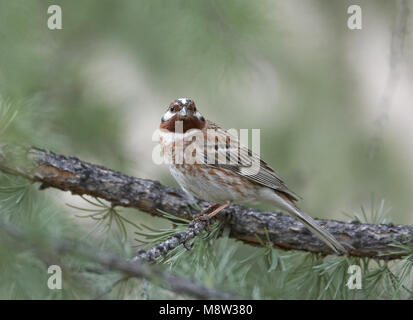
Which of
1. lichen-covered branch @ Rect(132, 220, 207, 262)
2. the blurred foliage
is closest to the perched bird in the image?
the blurred foliage

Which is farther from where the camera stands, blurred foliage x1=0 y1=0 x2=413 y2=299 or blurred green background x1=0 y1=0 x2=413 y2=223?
blurred green background x1=0 y1=0 x2=413 y2=223

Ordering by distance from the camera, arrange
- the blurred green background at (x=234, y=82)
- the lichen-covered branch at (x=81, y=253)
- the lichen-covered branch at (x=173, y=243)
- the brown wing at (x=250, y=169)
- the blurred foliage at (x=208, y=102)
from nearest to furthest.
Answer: the lichen-covered branch at (x=81, y=253), the lichen-covered branch at (x=173, y=243), the blurred foliage at (x=208, y=102), the blurred green background at (x=234, y=82), the brown wing at (x=250, y=169)

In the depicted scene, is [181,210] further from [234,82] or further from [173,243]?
[234,82]

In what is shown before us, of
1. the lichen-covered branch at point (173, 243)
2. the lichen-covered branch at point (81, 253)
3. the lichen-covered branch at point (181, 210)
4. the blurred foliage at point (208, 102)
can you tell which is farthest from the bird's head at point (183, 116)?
the lichen-covered branch at point (81, 253)

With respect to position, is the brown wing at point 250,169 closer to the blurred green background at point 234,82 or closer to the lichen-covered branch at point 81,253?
the blurred green background at point 234,82

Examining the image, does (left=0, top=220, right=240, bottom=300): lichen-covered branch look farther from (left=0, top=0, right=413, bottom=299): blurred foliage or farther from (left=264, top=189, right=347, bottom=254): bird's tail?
(left=264, top=189, right=347, bottom=254): bird's tail

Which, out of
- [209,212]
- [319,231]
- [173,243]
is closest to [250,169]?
[209,212]

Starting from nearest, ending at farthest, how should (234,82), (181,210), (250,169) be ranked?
(181,210) → (250,169) → (234,82)
